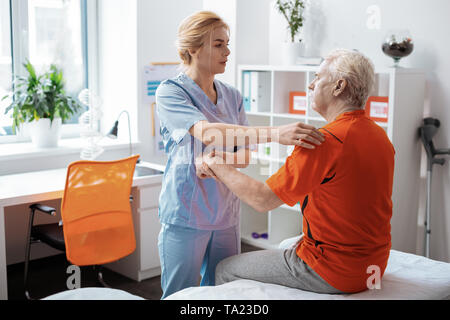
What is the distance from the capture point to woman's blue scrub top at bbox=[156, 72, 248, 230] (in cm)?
185

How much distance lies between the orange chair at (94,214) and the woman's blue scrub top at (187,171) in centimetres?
79

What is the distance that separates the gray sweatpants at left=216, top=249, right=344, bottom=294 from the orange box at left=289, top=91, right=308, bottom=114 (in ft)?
6.34

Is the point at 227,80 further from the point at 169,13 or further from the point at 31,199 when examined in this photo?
the point at 31,199

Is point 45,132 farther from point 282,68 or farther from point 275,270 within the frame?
point 275,270

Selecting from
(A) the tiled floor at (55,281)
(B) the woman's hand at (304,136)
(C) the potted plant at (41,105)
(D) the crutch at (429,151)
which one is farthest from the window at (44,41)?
(B) the woman's hand at (304,136)

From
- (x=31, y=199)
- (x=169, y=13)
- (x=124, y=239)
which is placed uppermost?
(x=169, y=13)

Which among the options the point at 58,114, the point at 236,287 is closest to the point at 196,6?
the point at 58,114

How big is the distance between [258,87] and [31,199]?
1756 millimetres

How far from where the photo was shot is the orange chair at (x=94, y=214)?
2.60 metres

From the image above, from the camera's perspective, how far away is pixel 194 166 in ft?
6.24

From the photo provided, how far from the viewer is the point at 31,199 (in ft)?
8.83

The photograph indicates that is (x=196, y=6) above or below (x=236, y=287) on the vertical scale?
above
